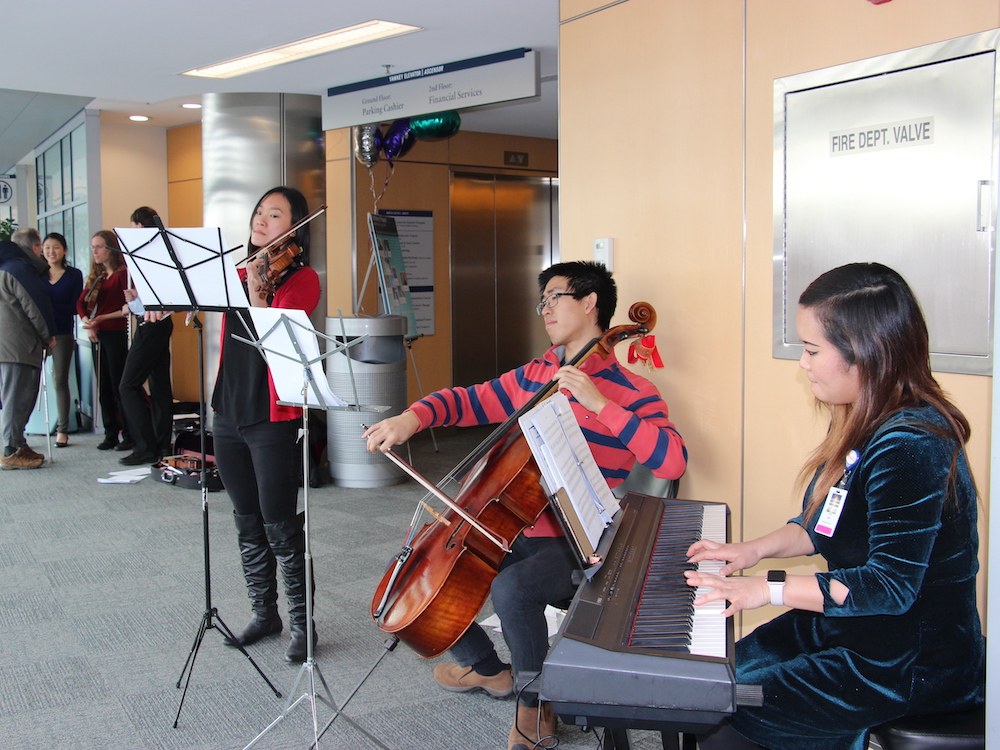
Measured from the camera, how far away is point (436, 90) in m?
5.17

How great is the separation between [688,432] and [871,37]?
4.41 feet

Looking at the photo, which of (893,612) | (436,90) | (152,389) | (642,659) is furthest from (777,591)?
(152,389)

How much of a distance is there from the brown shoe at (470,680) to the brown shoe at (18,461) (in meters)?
4.46

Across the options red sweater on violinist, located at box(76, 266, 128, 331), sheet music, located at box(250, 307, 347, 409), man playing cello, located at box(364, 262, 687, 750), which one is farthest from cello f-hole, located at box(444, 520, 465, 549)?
red sweater on violinist, located at box(76, 266, 128, 331)

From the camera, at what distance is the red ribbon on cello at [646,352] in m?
2.65

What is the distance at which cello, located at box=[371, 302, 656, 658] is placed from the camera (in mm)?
1913

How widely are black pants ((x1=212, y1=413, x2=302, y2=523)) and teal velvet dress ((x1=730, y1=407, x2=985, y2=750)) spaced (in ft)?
5.66

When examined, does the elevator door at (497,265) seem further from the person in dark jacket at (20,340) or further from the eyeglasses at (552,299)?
the eyeglasses at (552,299)

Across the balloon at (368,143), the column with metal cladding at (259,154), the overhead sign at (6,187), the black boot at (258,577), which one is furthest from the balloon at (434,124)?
the overhead sign at (6,187)

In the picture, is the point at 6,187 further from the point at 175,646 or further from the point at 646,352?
the point at 646,352

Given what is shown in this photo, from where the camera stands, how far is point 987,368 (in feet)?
6.82

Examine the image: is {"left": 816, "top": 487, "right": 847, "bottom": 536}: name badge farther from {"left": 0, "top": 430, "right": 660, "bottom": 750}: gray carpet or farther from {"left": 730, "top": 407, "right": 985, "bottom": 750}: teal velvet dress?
{"left": 0, "top": 430, "right": 660, "bottom": 750}: gray carpet

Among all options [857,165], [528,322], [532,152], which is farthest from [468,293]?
[857,165]

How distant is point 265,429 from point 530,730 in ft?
4.04
